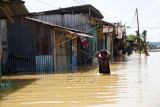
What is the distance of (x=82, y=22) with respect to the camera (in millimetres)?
30375

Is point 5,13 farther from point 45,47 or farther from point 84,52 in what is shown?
point 84,52

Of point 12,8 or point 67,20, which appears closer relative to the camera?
point 12,8

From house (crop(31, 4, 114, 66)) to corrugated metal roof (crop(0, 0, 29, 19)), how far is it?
29.5ft

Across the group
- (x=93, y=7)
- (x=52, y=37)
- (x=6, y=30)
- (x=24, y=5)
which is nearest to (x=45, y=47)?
(x=52, y=37)

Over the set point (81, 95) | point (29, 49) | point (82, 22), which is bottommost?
point (81, 95)

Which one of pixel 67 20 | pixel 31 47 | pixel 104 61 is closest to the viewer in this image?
pixel 104 61

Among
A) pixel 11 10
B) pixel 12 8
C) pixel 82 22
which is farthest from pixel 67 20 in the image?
pixel 12 8

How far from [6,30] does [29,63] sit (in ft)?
7.63

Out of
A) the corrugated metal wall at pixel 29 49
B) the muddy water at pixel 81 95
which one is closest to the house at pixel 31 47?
the corrugated metal wall at pixel 29 49

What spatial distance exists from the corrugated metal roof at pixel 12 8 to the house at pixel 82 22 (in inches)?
355

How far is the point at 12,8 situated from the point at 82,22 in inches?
548

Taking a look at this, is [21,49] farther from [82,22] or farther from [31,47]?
[82,22]

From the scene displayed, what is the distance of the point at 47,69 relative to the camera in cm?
2225

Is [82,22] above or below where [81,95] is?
above
